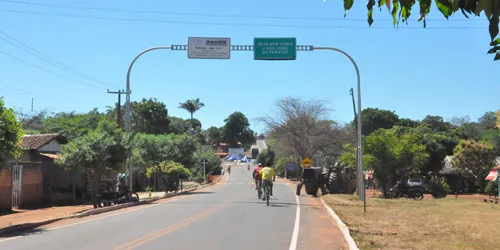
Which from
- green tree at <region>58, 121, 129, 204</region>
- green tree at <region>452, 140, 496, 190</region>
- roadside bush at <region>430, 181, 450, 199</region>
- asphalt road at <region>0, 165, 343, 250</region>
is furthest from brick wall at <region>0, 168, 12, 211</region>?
green tree at <region>452, 140, 496, 190</region>

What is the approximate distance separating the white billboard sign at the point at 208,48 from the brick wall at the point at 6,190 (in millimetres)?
9772

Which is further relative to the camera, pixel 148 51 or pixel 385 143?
pixel 385 143

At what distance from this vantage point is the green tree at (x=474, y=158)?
42.0 metres

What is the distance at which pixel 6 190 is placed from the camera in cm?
2077

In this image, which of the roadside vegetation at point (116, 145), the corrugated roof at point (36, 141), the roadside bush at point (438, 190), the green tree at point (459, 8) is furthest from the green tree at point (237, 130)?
the green tree at point (459, 8)

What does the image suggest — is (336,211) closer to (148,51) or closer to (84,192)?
(148,51)

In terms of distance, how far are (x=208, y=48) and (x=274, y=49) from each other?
3.25 m

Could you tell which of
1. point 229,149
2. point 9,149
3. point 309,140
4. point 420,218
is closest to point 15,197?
point 9,149

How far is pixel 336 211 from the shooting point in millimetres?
18234

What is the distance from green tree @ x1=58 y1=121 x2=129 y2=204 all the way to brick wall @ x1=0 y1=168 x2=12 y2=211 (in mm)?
2267

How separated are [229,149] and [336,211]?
124 meters

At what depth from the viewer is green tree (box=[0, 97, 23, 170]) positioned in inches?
555

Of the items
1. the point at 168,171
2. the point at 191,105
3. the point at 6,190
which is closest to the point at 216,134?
the point at 191,105

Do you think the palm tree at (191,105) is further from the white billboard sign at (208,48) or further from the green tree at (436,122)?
the white billboard sign at (208,48)
